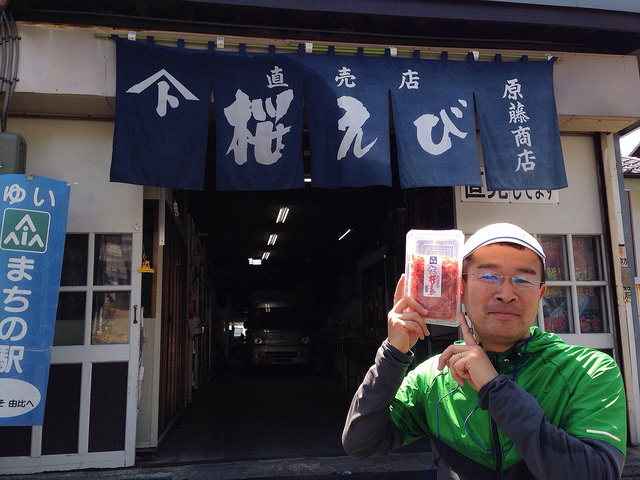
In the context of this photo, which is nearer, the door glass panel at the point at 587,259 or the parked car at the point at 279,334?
the door glass panel at the point at 587,259

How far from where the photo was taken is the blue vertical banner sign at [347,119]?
221 inches

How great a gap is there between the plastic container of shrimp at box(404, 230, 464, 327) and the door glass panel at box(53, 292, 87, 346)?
15.8ft

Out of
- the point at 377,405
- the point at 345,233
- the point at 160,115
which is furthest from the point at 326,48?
the point at 345,233

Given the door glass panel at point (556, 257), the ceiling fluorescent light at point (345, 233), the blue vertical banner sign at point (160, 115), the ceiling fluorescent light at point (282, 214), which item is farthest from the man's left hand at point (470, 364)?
the ceiling fluorescent light at point (345, 233)

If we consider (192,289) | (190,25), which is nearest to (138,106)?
(190,25)

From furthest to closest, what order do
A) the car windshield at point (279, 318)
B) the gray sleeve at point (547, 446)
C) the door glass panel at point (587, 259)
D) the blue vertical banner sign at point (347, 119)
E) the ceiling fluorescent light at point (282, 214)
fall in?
the car windshield at point (279, 318)
the ceiling fluorescent light at point (282, 214)
the door glass panel at point (587, 259)
the blue vertical banner sign at point (347, 119)
the gray sleeve at point (547, 446)

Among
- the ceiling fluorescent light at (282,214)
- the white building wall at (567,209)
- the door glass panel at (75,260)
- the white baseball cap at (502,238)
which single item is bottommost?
the white baseball cap at (502,238)

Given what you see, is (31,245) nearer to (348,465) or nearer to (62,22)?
(62,22)

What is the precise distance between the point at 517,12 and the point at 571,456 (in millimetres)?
5802

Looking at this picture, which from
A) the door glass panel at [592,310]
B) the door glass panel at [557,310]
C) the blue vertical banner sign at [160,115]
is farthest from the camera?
the door glass panel at [592,310]

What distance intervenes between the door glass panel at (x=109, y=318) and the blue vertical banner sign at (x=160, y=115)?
1.38 m

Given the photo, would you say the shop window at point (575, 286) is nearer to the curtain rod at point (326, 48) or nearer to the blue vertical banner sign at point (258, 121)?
the curtain rod at point (326, 48)

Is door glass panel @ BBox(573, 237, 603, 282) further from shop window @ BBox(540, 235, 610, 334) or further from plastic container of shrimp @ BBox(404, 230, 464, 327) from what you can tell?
plastic container of shrimp @ BBox(404, 230, 464, 327)

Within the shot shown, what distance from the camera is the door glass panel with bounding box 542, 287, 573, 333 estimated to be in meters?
6.61
